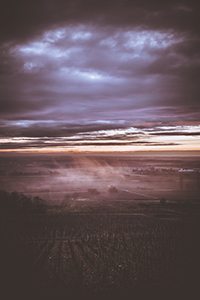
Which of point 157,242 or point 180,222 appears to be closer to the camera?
point 157,242

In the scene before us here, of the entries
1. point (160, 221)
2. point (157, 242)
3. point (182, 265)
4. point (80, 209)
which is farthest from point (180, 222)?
point (80, 209)

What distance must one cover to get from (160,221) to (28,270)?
65.3ft

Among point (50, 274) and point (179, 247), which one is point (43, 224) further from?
point (179, 247)

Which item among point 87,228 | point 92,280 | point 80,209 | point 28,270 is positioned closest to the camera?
point 92,280

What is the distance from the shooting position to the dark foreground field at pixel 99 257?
14.4 meters

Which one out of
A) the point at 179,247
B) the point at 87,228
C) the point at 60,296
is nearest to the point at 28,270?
the point at 60,296

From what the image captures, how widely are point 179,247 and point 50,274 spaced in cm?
1310

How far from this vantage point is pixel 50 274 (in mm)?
16047

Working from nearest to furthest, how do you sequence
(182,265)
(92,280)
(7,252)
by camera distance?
Result: (92,280)
(182,265)
(7,252)

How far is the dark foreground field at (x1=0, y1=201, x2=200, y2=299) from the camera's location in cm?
1443

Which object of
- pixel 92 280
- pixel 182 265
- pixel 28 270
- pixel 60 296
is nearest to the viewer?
pixel 60 296

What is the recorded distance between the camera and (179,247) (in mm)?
21250

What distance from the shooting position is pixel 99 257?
18.8 meters

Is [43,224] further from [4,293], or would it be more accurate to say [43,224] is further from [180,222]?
[180,222]
